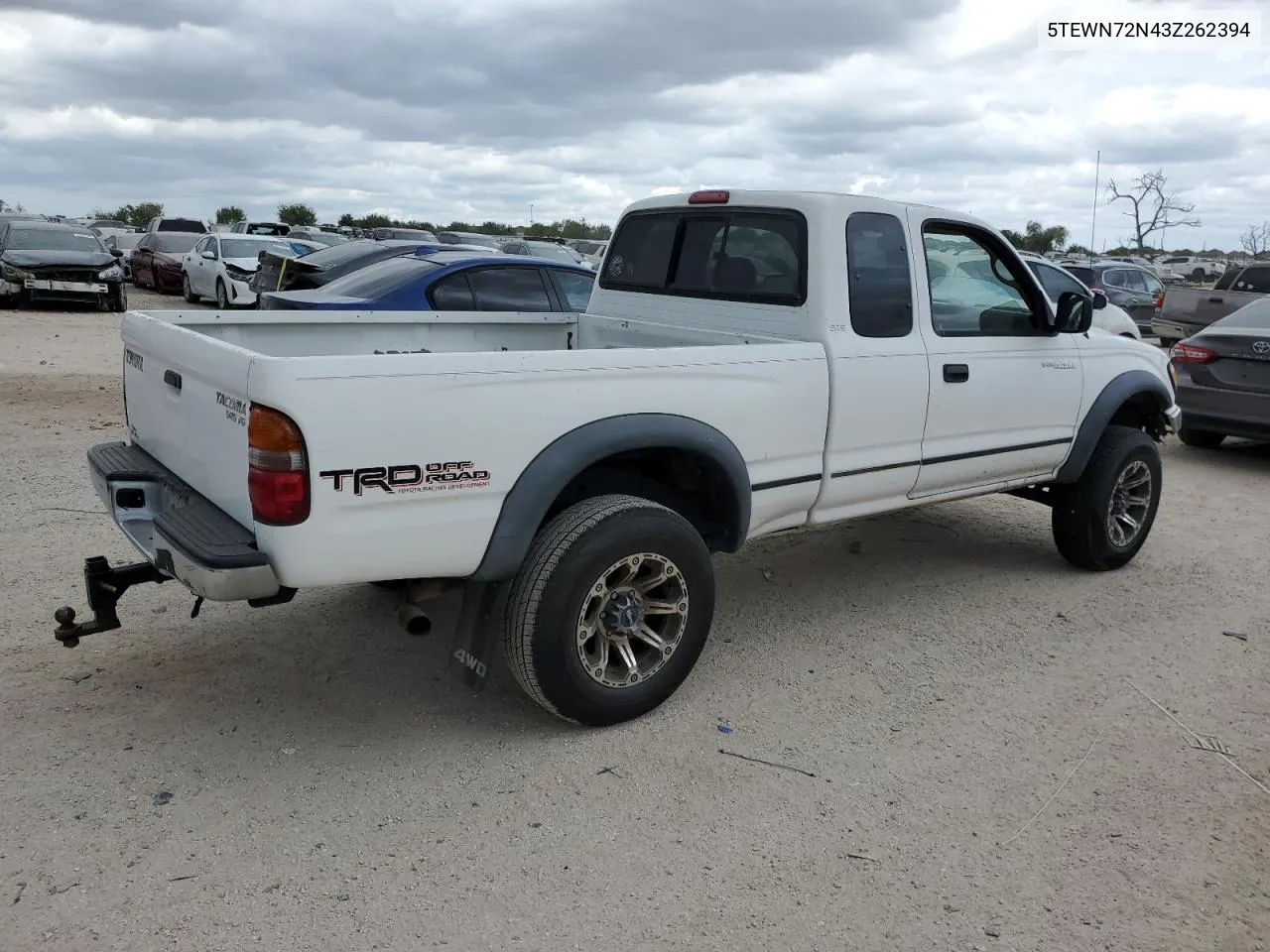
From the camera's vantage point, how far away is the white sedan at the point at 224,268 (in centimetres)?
1900

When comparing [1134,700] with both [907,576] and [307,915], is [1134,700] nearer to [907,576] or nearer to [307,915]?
[907,576]

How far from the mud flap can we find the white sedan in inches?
633

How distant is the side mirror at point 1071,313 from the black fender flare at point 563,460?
92.6 inches

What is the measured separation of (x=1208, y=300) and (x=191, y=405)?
15.1 m

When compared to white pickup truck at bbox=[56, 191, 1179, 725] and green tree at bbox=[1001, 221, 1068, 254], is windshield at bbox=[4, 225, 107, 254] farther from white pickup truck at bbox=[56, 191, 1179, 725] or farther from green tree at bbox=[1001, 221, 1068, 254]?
green tree at bbox=[1001, 221, 1068, 254]

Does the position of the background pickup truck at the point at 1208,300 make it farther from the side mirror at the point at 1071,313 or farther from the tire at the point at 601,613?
the tire at the point at 601,613

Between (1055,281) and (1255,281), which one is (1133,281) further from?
(1055,281)

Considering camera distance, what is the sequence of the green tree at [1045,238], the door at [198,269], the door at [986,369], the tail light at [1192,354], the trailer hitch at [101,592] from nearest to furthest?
the trailer hitch at [101,592]
the door at [986,369]
the tail light at [1192,354]
the door at [198,269]
the green tree at [1045,238]

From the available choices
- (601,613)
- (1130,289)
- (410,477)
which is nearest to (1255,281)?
(1130,289)

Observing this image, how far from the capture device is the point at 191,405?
3.72 meters

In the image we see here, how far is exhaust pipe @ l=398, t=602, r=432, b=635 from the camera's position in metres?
3.60

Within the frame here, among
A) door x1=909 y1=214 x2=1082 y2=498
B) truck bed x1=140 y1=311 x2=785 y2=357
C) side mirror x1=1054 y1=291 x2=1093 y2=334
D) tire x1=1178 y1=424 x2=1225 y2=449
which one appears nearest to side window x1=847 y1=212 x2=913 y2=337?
door x1=909 y1=214 x2=1082 y2=498

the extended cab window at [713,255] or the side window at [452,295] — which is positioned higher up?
the extended cab window at [713,255]

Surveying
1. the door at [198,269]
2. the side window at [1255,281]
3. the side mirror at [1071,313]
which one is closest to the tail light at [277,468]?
the side mirror at [1071,313]
